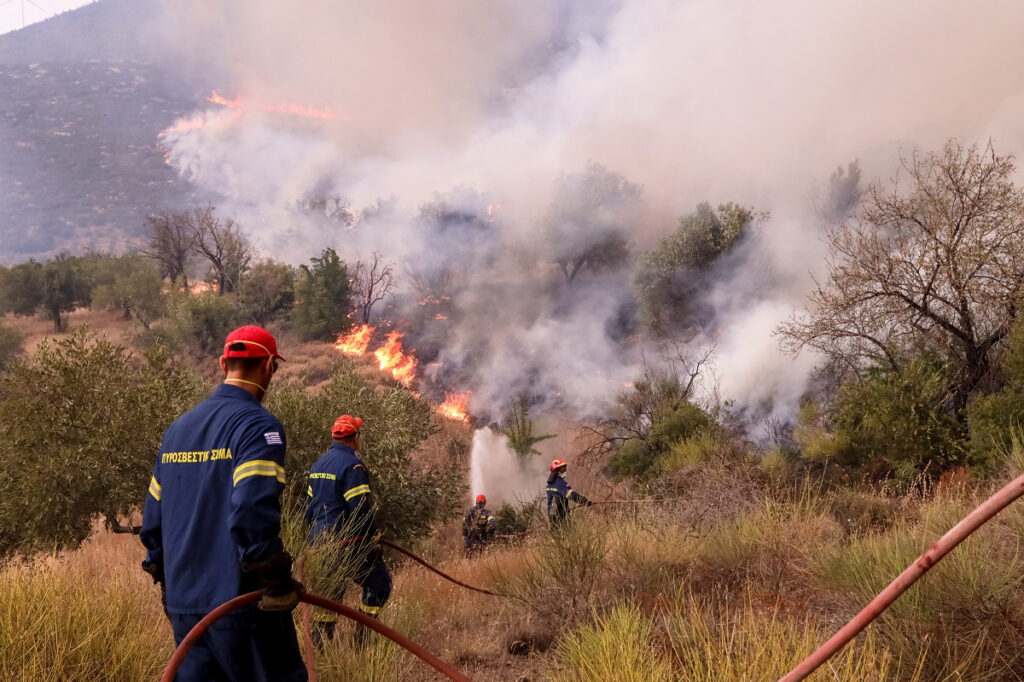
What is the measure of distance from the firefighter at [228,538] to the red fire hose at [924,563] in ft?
A: 6.57

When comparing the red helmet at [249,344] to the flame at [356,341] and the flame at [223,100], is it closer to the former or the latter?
the flame at [356,341]

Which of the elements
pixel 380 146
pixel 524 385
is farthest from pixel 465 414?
pixel 380 146

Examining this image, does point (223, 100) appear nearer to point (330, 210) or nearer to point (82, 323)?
point (330, 210)

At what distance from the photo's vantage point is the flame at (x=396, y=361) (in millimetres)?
32312

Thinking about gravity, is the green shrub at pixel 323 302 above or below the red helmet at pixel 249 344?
above

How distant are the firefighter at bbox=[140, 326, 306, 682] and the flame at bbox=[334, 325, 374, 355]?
3122cm

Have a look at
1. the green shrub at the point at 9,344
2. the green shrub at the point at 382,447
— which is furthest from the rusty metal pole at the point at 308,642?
the green shrub at the point at 9,344

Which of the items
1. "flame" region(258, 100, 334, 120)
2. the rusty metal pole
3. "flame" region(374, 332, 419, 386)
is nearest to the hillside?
"flame" region(258, 100, 334, 120)

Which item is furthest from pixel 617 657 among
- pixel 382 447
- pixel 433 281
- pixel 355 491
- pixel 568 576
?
pixel 433 281

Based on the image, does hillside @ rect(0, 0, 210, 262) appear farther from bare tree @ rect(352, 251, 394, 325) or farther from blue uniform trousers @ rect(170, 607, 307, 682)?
blue uniform trousers @ rect(170, 607, 307, 682)

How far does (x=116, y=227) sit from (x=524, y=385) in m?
91.9

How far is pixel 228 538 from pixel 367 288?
41.8 metres

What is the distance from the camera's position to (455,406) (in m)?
29.2

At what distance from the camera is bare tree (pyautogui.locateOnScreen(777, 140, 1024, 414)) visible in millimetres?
10094
